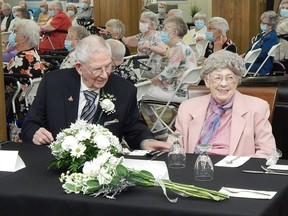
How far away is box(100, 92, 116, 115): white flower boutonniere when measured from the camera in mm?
3679

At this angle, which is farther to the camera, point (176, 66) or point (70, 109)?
point (176, 66)

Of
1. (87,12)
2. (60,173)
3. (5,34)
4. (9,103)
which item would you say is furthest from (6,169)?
(87,12)

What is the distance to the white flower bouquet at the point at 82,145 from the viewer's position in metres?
2.82

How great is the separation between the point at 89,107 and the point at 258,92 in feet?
3.21

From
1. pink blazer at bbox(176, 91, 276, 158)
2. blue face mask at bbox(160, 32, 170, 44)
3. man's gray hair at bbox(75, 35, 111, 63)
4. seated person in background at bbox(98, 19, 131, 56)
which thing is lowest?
seated person in background at bbox(98, 19, 131, 56)

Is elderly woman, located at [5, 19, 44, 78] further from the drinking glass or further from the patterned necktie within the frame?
the drinking glass

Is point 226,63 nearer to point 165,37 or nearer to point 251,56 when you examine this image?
point 165,37

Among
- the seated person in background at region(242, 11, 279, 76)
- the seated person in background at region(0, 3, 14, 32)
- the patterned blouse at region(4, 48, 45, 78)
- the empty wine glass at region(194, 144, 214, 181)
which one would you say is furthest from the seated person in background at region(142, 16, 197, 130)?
the seated person in background at region(0, 3, 14, 32)

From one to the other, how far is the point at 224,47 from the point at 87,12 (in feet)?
17.5

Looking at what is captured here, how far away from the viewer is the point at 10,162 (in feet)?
9.96

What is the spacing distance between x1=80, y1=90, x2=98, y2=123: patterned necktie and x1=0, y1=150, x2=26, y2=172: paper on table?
0.78 metres

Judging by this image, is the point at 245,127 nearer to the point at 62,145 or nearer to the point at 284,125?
the point at 284,125

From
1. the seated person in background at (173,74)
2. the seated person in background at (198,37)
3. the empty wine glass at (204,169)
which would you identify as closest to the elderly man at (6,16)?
the seated person in background at (198,37)

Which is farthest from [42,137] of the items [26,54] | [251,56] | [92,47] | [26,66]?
[251,56]
